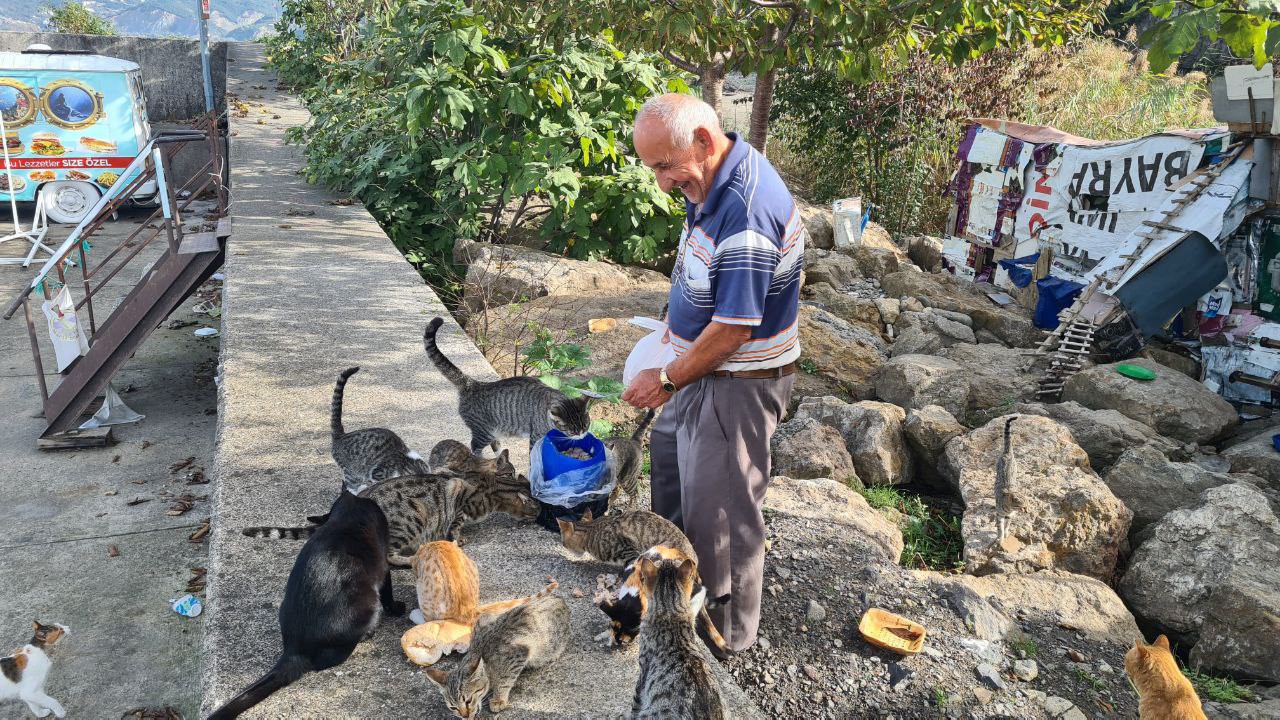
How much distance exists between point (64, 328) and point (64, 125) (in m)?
8.52

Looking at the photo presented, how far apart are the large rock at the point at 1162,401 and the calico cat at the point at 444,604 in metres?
5.41

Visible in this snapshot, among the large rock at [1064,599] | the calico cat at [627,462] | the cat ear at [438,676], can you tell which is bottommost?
the large rock at [1064,599]

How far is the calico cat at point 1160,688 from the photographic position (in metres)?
2.68

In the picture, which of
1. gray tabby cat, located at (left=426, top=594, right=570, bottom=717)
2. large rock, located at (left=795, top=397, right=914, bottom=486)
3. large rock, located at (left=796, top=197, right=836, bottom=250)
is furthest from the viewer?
large rock, located at (left=796, top=197, right=836, bottom=250)

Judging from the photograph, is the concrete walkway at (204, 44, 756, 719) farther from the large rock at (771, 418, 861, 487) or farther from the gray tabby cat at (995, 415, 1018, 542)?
the gray tabby cat at (995, 415, 1018, 542)

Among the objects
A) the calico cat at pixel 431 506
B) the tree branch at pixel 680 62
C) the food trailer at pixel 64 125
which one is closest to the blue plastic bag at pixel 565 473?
the calico cat at pixel 431 506

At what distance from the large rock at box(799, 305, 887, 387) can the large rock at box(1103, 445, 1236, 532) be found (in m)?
2.22

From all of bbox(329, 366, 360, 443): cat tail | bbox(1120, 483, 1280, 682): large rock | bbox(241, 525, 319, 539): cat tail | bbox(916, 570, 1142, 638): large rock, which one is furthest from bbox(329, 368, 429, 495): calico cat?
bbox(1120, 483, 1280, 682): large rock

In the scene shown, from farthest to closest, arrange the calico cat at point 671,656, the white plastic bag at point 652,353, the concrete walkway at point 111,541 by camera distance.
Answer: the concrete walkway at point 111,541 → the white plastic bag at point 652,353 → the calico cat at point 671,656

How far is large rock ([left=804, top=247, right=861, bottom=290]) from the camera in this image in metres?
9.38

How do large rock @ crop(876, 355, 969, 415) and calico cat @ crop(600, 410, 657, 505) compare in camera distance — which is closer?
calico cat @ crop(600, 410, 657, 505)

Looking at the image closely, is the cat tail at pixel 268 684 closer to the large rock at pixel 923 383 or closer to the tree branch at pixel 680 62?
the tree branch at pixel 680 62

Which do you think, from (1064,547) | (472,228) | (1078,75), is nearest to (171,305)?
(472,228)

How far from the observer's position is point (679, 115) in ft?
8.84
